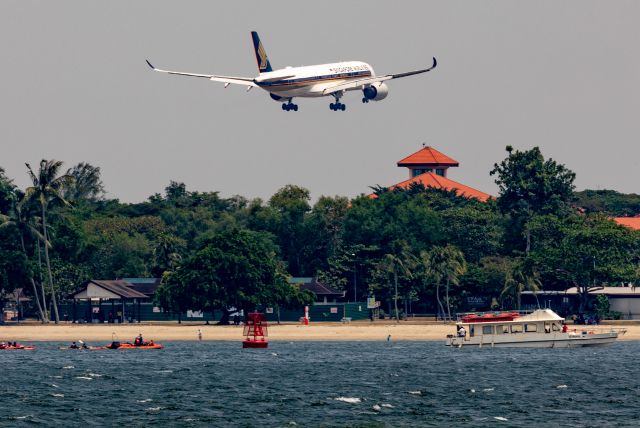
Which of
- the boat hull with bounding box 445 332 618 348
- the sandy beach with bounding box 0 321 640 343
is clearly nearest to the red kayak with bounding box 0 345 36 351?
the sandy beach with bounding box 0 321 640 343

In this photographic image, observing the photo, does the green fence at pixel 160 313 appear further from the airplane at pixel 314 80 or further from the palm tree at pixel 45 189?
the airplane at pixel 314 80

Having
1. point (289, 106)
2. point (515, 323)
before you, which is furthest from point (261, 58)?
point (515, 323)

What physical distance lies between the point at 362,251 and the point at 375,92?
Result: 2953 centimetres

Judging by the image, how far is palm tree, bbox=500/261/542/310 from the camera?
15650 cm

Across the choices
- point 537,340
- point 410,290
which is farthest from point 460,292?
point 537,340

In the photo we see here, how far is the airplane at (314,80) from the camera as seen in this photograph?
140 m

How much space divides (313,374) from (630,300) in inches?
2910

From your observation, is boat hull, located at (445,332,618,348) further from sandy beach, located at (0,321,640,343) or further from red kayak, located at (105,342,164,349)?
red kayak, located at (105,342,164,349)

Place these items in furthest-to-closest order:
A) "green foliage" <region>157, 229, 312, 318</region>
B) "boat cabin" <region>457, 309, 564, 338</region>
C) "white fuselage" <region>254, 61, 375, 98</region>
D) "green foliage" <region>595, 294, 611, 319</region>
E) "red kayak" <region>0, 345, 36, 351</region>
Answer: "green foliage" <region>595, 294, 611, 319</region>, "green foliage" <region>157, 229, 312, 318</region>, "white fuselage" <region>254, 61, 375, 98</region>, "red kayak" <region>0, 345, 36, 351</region>, "boat cabin" <region>457, 309, 564, 338</region>

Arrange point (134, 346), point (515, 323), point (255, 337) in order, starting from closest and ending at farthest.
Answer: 1. point (515, 323)
2. point (134, 346)
3. point (255, 337)

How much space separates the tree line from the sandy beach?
3429 millimetres

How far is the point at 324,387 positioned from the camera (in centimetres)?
9125

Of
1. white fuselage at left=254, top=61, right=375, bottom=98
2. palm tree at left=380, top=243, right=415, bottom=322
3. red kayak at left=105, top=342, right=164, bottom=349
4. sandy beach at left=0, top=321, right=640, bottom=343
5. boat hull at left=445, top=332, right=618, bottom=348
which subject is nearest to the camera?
boat hull at left=445, top=332, right=618, bottom=348

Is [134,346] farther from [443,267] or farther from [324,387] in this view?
[443,267]
